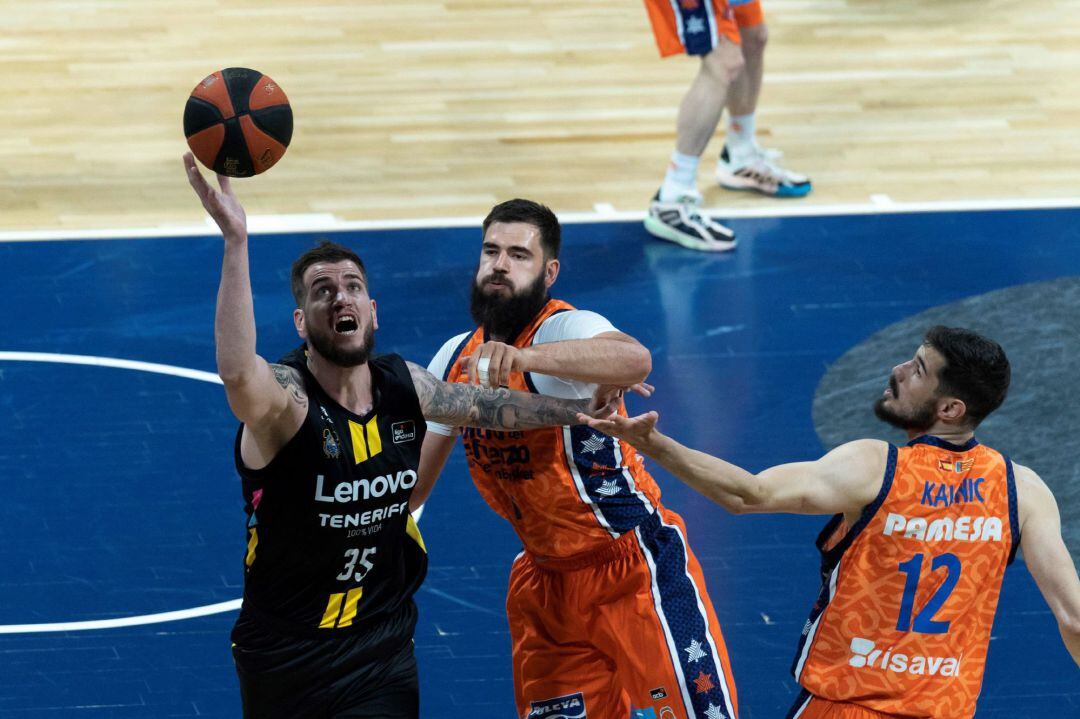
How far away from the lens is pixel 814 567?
7195 mm

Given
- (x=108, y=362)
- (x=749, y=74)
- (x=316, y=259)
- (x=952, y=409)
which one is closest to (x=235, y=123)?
(x=316, y=259)

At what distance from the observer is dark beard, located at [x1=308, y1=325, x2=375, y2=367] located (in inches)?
194

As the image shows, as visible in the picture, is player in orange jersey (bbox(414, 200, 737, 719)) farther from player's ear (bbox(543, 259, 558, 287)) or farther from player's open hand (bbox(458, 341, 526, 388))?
player's open hand (bbox(458, 341, 526, 388))

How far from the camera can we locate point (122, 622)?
22.4ft

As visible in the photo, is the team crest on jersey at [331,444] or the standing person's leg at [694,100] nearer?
the team crest on jersey at [331,444]

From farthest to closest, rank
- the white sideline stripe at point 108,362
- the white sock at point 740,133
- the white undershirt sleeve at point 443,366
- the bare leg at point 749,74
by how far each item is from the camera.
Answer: the white sock at point 740,133, the bare leg at point 749,74, the white sideline stripe at point 108,362, the white undershirt sleeve at point 443,366

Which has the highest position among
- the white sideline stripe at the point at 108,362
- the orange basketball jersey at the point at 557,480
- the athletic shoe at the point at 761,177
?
the orange basketball jersey at the point at 557,480

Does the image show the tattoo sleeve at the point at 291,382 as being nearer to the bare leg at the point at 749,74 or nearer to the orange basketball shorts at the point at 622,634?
the orange basketball shorts at the point at 622,634

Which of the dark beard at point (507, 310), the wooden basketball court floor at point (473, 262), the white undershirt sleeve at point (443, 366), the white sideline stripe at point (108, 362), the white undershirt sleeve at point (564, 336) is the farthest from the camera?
the white sideline stripe at point (108, 362)

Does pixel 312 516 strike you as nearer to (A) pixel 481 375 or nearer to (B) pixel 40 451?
(A) pixel 481 375

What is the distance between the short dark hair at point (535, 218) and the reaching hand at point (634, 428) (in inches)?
39.9

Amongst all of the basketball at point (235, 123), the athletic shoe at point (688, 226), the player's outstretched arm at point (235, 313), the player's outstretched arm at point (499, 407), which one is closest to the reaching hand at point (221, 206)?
the player's outstretched arm at point (235, 313)

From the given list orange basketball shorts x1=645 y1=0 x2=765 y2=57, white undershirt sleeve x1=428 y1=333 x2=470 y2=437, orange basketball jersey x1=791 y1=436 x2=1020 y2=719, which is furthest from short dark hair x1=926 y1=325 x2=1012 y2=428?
orange basketball shorts x1=645 y1=0 x2=765 y2=57

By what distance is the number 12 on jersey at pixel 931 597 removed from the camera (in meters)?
4.67
